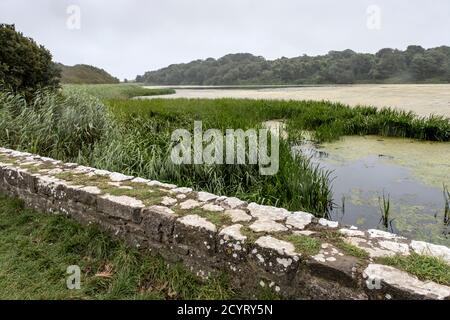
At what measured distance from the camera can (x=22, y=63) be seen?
7.83m

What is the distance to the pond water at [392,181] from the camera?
3527 millimetres

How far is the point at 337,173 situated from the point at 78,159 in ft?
12.6

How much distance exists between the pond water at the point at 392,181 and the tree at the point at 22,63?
648cm

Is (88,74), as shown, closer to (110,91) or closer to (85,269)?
(110,91)

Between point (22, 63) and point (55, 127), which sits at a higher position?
point (22, 63)

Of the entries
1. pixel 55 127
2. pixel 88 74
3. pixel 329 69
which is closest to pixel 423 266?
pixel 55 127

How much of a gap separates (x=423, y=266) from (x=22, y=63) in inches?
348

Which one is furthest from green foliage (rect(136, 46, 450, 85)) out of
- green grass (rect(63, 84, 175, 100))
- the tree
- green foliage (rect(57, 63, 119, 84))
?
the tree

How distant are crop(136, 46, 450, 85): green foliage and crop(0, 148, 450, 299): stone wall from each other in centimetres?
3930

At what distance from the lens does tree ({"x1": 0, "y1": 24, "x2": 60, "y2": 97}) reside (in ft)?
24.5

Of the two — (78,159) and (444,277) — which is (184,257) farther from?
(78,159)

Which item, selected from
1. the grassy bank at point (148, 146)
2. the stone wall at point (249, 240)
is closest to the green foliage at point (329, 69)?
the grassy bank at point (148, 146)

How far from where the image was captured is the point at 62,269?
2.34 meters

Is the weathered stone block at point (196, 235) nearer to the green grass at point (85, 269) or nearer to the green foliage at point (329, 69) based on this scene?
→ the green grass at point (85, 269)
